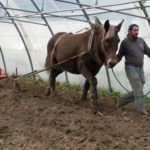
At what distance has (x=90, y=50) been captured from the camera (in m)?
8.46

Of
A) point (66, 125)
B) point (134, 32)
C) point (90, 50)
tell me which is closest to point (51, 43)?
point (90, 50)

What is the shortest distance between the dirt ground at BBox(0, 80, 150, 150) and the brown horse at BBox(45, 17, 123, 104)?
558mm

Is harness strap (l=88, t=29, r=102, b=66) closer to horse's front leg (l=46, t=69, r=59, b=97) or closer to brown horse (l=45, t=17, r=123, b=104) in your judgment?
brown horse (l=45, t=17, r=123, b=104)

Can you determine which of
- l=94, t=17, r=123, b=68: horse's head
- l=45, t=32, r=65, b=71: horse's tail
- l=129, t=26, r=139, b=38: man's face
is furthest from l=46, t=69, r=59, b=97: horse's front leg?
l=129, t=26, r=139, b=38: man's face

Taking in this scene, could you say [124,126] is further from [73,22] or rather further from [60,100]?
[73,22]

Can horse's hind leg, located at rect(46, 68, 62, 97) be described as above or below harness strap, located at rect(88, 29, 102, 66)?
below

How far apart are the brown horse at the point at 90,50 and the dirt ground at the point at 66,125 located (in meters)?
0.56

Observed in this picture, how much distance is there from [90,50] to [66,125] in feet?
5.35

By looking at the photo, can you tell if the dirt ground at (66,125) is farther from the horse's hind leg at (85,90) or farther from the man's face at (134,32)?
the man's face at (134,32)

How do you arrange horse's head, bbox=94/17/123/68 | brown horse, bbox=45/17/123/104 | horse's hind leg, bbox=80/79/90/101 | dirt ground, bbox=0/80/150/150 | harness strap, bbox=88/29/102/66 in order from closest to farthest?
dirt ground, bbox=0/80/150/150 → horse's head, bbox=94/17/123/68 → brown horse, bbox=45/17/123/104 → harness strap, bbox=88/29/102/66 → horse's hind leg, bbox=80/79/90/101

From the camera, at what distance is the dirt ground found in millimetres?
6430

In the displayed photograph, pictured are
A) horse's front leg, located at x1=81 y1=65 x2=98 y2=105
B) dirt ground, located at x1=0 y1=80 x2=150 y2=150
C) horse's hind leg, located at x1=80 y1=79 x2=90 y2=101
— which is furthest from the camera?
horse's hind leg, located at x1=80 y1=79 x2=90 y2=101

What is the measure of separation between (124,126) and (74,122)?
756 millimetres

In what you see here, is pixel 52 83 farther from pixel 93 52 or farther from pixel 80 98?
pixel 93 52
